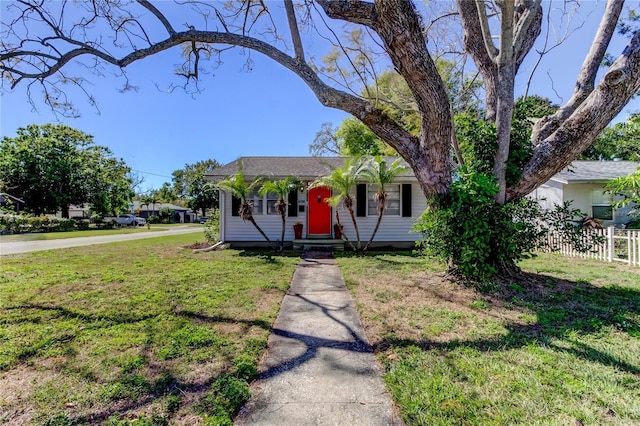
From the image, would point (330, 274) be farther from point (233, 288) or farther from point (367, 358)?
point (367, 358)

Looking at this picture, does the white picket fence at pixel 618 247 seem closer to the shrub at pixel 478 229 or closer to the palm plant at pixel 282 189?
the shrub at pixel 478 229

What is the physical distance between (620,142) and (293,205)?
1684 cm

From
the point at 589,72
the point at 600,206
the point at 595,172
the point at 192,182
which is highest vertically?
the point at 192,182

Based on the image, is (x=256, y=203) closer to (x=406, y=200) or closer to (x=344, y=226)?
(x=344, y=226)

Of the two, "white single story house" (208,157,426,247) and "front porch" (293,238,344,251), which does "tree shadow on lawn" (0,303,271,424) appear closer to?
"front porch" (293,238,344,251)

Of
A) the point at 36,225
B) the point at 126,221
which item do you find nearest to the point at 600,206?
the point at 36,225

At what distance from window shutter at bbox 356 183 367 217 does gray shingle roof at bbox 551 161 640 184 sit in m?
7.19

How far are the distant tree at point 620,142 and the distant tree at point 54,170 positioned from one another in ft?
127

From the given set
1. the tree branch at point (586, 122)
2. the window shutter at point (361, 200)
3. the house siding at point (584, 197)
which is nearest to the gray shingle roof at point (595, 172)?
the house siding at point (584, 197)

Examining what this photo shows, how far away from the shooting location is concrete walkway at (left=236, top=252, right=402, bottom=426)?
2.14 metres

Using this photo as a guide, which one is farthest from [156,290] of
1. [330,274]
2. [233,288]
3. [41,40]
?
[41,40]

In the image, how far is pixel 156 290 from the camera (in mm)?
5508

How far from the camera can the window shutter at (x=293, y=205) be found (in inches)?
459

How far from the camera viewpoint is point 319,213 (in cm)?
1196
